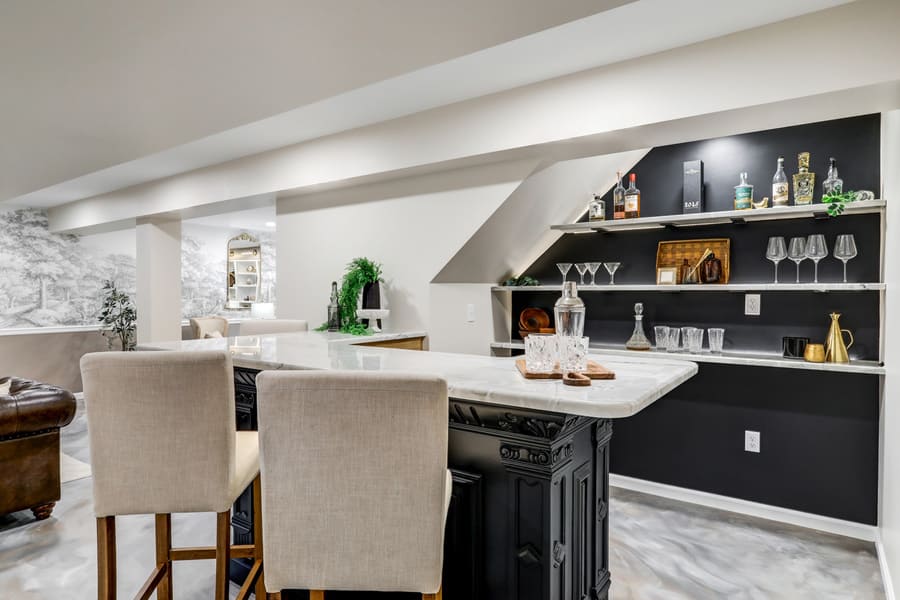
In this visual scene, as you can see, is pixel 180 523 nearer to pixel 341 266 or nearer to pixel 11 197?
pixel 341 266

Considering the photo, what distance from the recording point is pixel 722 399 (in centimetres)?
325

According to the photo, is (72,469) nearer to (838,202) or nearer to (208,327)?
(208,327)

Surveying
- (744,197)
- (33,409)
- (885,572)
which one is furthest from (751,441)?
(33,409)

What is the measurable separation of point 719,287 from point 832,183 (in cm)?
77

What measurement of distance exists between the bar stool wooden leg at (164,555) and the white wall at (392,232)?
7.51 feet

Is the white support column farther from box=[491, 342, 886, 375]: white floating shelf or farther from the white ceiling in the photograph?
box=[491, 342, 886, 375]: white floating shelf

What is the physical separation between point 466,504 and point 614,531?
1618 mm

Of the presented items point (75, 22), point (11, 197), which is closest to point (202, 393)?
point (75, 22)

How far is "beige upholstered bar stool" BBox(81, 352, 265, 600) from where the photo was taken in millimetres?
1493

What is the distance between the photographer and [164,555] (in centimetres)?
180

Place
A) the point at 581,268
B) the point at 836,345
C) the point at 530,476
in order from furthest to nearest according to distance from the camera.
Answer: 1. the point at 581,268
2. the point at 836,345
3. the point at 530,476

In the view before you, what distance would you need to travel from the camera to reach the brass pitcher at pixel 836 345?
2.78m

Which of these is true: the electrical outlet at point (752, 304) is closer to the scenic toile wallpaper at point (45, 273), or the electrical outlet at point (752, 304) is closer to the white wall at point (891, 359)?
the white wall at point (891, 359)

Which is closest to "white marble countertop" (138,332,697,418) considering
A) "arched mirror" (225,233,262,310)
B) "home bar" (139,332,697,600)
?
"home bar" (139,332,697,600)
